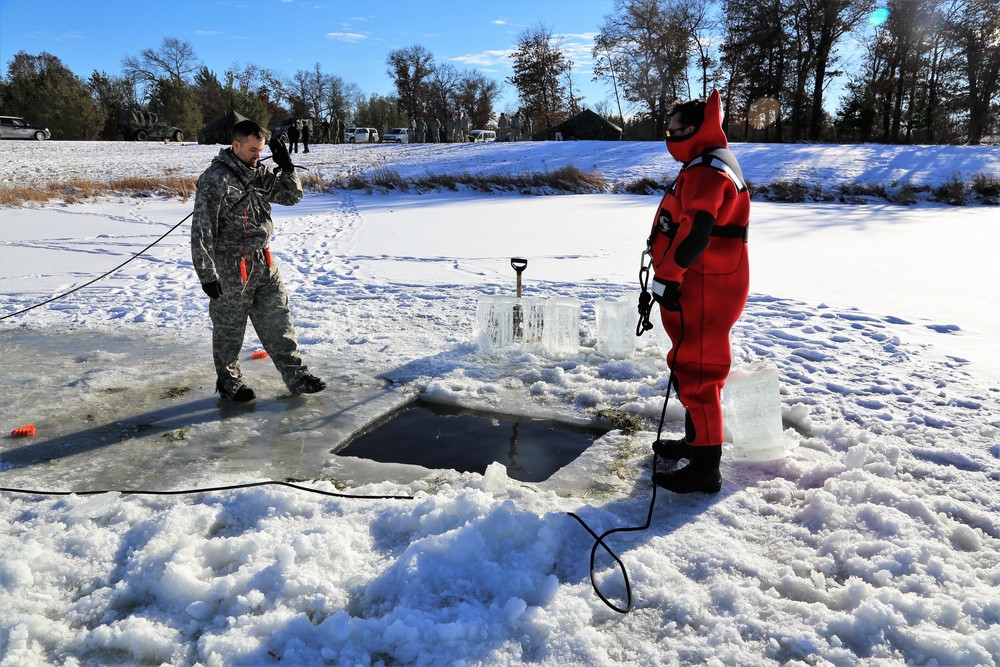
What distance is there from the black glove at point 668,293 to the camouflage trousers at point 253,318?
2448 millimetres

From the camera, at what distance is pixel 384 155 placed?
26734 mm

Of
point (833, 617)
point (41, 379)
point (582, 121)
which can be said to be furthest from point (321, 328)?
point (582, 121)

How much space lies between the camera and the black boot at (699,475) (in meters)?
3.25

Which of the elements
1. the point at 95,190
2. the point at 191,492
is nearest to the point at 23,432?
the point at 191,492

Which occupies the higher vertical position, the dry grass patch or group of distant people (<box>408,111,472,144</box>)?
group of distant people (<box>408,111,472,144</box>)

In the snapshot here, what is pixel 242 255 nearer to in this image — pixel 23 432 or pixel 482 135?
pixel 23 432

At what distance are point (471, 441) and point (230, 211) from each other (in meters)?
1.98

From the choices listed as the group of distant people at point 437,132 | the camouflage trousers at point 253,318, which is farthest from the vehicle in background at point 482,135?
the camouflage trousers at point 253,318

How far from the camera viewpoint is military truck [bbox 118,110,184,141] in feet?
138

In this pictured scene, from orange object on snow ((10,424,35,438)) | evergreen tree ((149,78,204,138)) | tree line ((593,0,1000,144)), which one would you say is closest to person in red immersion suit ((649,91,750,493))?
orange object on snow ((10,424,35,438))

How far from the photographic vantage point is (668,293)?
306 centimetres

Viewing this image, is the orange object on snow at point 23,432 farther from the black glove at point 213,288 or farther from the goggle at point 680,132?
the goggle at point 680,132

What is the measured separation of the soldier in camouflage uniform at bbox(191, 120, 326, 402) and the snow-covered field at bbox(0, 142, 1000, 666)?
257 mm

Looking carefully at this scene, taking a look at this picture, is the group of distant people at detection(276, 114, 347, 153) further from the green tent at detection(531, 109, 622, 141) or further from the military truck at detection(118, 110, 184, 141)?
→ the green tent at detection(531, 109, 622, 141)
